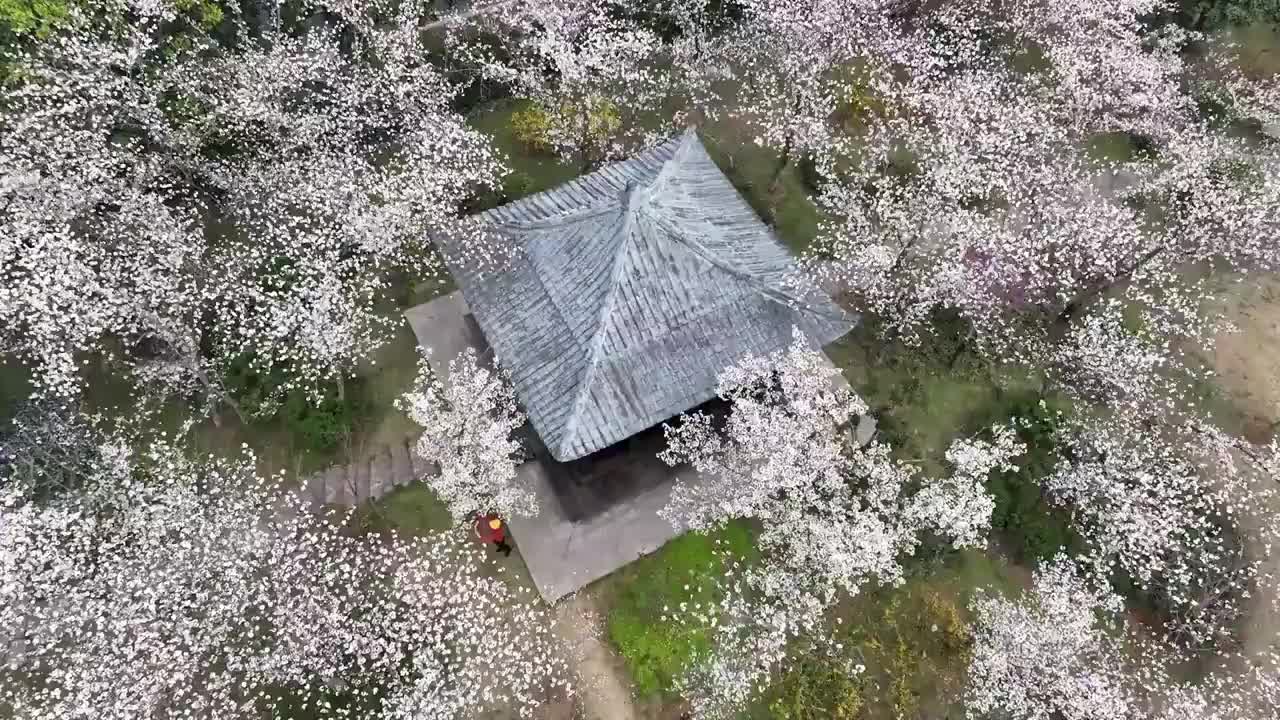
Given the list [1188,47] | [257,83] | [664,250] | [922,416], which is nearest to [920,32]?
[1188,47]

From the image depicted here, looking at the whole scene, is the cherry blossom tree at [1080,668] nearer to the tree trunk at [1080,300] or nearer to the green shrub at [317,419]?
the tree trunk at [1080,300]

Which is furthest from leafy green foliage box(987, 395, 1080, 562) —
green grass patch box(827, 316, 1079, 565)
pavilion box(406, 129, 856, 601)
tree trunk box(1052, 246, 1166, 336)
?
pavilion box(406, 129, 856, 601)

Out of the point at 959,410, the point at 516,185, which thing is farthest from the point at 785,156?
the point at 959,410

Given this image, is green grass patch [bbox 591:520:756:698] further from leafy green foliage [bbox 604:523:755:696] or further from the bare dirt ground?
the bare dirt ground

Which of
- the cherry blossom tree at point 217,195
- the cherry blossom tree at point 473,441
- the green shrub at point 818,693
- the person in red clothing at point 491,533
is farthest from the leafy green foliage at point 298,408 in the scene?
the green shrub at point 818,693

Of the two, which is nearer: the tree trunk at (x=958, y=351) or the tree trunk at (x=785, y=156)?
the tree trunk at (x=958, y=351)

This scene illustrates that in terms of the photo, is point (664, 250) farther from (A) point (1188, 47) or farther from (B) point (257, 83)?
(A) point (1188, 47)
